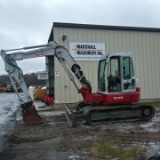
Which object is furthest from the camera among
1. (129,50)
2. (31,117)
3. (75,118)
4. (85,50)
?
(129,50)

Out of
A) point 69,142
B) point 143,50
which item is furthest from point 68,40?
point 69,142

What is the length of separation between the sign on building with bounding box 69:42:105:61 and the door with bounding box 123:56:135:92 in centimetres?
549

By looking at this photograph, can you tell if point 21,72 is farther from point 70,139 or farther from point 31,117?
point 70,139

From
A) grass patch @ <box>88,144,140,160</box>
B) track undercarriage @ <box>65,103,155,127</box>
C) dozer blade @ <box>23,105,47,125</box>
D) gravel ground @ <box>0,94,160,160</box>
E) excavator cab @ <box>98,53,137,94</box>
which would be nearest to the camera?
grass patch @ <box>88,144,140,160</box>

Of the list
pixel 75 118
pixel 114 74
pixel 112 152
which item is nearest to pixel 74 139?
pixel 112 152

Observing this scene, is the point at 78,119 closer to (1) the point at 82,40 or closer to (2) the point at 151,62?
(1) the point at 82,40

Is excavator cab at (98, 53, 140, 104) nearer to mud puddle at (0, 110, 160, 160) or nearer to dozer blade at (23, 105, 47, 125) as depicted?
mud puddle at (0, 110, 160, 160)

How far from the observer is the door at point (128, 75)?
404 inches

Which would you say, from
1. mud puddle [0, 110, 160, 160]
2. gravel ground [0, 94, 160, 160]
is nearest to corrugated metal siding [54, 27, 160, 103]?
gravel ground [0, 94, 160, 160]

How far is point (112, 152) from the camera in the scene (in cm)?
611

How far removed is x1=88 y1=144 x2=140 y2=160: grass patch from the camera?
18.9 ft

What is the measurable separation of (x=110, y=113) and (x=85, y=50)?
6.45m

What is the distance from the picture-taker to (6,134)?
28.5 feet

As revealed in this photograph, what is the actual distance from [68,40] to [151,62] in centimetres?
554
